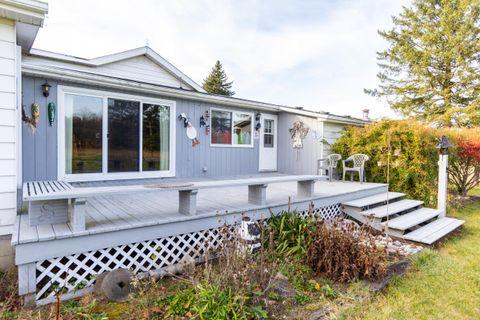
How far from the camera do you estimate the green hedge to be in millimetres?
6930

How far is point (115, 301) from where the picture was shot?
2.68m

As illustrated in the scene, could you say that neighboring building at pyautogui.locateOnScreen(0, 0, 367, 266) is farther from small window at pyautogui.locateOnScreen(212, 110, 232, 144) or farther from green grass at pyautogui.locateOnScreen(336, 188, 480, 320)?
green grass at pyautogui.locateOnScreen(336, 188, 480, 320)

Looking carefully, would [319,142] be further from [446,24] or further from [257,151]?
[446,24]

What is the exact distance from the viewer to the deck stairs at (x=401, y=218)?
15.5 ft

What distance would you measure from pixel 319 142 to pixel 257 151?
1.96m

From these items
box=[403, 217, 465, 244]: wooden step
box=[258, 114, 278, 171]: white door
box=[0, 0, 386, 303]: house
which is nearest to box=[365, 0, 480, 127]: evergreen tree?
box=[0, 0, 386, 303]: house

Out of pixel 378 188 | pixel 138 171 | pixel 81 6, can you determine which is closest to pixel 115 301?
pixel 138 171

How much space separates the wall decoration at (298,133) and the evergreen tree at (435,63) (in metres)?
10.3

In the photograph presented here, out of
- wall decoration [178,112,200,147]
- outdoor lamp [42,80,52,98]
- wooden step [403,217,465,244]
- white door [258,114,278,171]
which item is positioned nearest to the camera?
wooden step [403,217,465,244]

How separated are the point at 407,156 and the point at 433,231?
8.81ft

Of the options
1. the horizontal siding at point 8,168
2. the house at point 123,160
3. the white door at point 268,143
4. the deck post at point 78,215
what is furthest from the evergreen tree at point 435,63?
the horizontal siding at point 8,168

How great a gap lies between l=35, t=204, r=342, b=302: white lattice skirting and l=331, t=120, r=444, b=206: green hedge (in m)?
5.38

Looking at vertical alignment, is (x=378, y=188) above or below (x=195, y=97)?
below

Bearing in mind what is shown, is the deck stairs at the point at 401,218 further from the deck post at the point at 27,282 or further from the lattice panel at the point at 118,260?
the deck post at the point at 27,282
